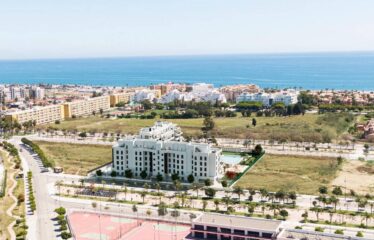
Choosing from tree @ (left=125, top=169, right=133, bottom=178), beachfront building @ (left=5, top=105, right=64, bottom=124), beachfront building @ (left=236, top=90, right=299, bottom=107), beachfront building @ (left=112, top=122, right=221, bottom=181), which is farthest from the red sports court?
beachfront building @ (left=236, top=90, right=299, bottom=107)

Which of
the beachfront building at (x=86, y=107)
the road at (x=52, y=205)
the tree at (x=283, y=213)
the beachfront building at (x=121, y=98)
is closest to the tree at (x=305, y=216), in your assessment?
the road at (x=52, y=205)

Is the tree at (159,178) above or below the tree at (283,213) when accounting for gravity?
below

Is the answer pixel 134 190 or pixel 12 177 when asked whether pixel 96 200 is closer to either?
pixel 134 190

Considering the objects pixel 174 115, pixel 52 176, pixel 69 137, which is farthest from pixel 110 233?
pixel 174 115

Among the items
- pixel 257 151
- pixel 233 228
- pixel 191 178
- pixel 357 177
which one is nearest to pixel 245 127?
pixel 257 151

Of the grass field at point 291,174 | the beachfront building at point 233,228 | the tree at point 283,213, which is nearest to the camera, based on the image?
the beachfront building at point 233,228

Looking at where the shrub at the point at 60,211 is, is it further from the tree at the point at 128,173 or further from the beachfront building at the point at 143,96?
the beachfront building at the point at 143,96

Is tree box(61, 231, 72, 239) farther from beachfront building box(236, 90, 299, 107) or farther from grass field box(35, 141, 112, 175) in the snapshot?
beachfront building box(236, 90, 299, 107)
